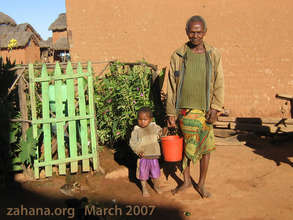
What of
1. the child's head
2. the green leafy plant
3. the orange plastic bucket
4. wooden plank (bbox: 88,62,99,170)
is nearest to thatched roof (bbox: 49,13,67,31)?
the green leafy plant

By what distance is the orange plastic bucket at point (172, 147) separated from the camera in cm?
344

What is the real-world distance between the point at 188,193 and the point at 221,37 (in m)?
3.67

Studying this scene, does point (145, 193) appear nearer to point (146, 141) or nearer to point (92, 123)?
→ point (146, 141)

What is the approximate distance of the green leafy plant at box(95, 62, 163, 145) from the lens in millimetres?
4523

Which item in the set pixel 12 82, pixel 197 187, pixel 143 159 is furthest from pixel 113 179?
pixel 12 82

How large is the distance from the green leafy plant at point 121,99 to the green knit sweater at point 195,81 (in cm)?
121

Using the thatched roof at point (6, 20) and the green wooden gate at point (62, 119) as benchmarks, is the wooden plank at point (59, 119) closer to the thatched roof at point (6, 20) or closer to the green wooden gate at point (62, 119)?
the green wooden gate at point (62, 119)

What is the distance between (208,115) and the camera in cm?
340

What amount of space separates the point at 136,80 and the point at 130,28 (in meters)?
2.01

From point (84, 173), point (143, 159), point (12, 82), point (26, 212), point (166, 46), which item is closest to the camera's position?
point (26, 212)

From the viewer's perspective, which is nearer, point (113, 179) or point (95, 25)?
point (113, 179)

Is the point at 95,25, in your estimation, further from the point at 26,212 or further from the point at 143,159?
the point at 26,212

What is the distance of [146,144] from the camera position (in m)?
3.71

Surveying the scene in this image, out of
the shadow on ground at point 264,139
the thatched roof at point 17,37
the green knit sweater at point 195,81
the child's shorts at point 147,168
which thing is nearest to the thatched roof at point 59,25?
the thatched roof at point 17,37
